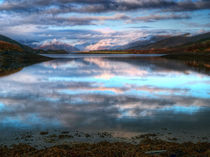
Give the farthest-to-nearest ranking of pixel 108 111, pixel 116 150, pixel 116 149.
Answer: pixel 108 111
pixel 116 149
pixel 116 150

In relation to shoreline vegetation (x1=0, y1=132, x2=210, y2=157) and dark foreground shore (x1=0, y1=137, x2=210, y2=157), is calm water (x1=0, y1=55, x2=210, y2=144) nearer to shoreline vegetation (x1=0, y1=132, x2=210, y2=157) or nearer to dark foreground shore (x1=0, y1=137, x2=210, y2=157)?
shoreline vegetation (x1=0, y1=132, x2=210, y2=157)

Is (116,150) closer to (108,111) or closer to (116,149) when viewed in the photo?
(116,149)

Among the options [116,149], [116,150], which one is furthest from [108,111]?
[116,150]

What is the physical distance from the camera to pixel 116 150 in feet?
31.8

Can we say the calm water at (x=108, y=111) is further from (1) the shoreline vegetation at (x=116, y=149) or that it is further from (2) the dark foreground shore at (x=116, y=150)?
(2) the dark foreground shore at (x=116, y=150)

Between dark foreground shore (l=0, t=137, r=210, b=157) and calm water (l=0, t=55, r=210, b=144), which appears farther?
calm water (l=0, t=55, r=210, b=144)

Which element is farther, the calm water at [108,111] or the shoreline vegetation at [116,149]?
the calm water at [108,111]

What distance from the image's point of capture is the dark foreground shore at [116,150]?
9.36 metres

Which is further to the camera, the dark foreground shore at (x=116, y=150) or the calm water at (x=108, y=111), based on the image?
the calm water at (x=108, y=111)

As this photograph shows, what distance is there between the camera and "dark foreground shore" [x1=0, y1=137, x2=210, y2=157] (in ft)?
30.7

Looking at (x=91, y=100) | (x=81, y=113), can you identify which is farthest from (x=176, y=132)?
(x=91, y=100)

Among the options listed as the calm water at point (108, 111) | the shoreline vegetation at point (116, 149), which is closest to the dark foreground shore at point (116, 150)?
the shoreline vegetation at point (116, 149)

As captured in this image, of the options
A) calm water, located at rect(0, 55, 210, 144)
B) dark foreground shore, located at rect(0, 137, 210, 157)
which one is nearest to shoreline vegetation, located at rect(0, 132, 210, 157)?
dark foreground shore, located at rect(0, 137, 210, 157)

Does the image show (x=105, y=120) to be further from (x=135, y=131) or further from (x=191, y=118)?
(x=191, y=118)
